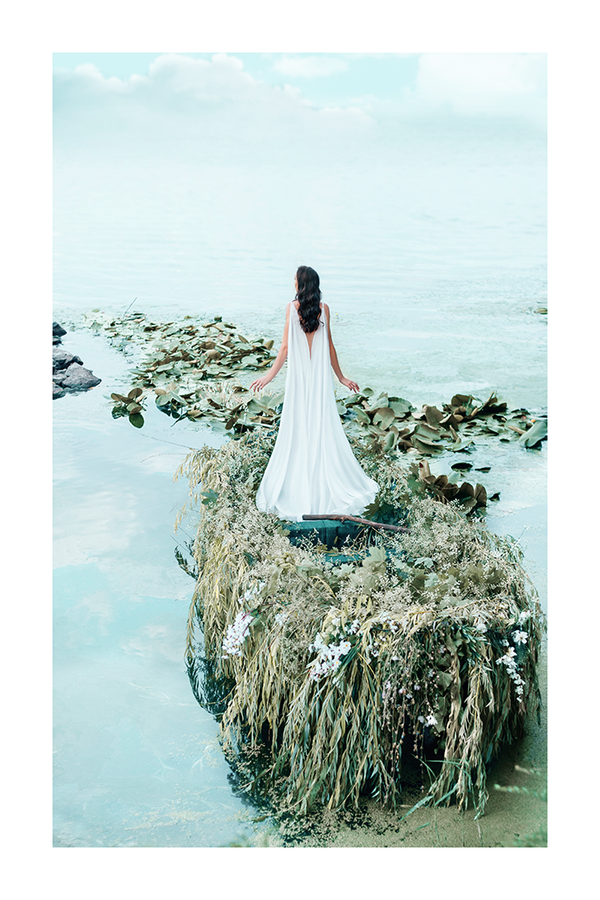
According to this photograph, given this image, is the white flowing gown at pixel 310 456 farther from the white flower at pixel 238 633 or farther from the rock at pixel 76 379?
the rock at pixel 76 379

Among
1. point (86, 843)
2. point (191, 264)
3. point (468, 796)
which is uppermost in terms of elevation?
point (191, 264)

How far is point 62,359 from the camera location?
314 inches

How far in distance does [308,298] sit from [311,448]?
72 centimetres

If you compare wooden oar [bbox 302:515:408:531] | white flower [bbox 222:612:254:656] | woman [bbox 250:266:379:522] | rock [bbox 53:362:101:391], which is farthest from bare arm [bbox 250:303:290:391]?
rock [bbox 53:362:101:391]

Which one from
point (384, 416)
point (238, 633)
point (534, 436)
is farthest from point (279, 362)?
point (534, 436)

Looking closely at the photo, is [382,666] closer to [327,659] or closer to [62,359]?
[327,659]

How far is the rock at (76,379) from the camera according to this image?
299 inches

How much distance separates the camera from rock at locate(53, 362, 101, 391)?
761 centimetres

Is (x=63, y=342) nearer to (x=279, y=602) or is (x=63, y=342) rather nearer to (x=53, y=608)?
(x=53, y=608)

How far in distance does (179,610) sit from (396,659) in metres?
1.67

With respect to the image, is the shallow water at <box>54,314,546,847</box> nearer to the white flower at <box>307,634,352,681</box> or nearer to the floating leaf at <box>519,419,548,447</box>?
the floating leaf at <box>519,419,548,447</box>

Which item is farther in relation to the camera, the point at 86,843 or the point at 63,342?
the point at 63,342

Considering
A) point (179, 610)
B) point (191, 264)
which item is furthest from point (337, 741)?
point (191, 264)

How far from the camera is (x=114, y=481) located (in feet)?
18.0
